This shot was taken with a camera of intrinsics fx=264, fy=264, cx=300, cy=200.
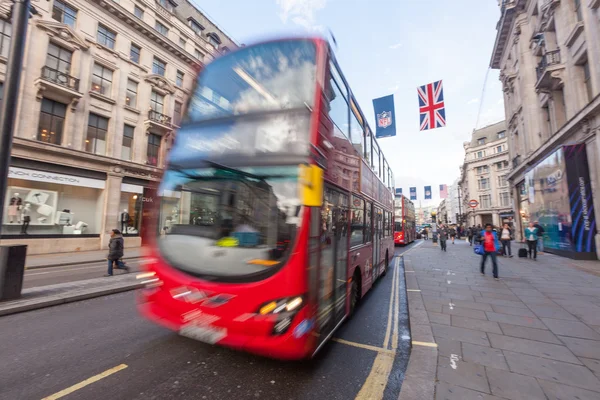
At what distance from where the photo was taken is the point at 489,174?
186 feet

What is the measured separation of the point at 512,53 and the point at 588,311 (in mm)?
28223

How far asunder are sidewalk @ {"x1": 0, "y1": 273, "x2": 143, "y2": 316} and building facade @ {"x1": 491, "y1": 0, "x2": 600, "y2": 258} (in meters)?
19.2

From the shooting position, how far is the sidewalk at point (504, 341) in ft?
9.45

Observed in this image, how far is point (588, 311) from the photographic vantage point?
534 centimetres

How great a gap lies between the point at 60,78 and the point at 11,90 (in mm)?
13398

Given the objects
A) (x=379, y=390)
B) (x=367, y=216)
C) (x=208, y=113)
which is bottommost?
(x=379, y=390)

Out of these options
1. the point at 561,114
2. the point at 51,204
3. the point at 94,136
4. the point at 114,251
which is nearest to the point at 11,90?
the point at 114,251

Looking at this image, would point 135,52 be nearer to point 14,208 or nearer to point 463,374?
point 14,208

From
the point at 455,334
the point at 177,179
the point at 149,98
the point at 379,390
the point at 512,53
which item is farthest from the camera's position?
the point at 512,53

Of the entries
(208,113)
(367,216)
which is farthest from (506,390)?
(208,113)

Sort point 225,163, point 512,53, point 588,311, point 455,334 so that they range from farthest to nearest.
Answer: point 512,53, point 588,311, point 455,334, point 225,163

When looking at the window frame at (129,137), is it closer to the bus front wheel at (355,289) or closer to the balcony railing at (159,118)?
the balcony railing at (159,118)

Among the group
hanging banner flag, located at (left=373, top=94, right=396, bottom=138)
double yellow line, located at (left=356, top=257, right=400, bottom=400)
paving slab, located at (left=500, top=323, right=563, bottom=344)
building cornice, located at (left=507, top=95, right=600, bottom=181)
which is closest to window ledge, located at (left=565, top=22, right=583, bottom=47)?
building cornice, located at (left=507, top=95, right=600, bottom=181)

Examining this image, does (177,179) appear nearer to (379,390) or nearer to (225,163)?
(225,163)
